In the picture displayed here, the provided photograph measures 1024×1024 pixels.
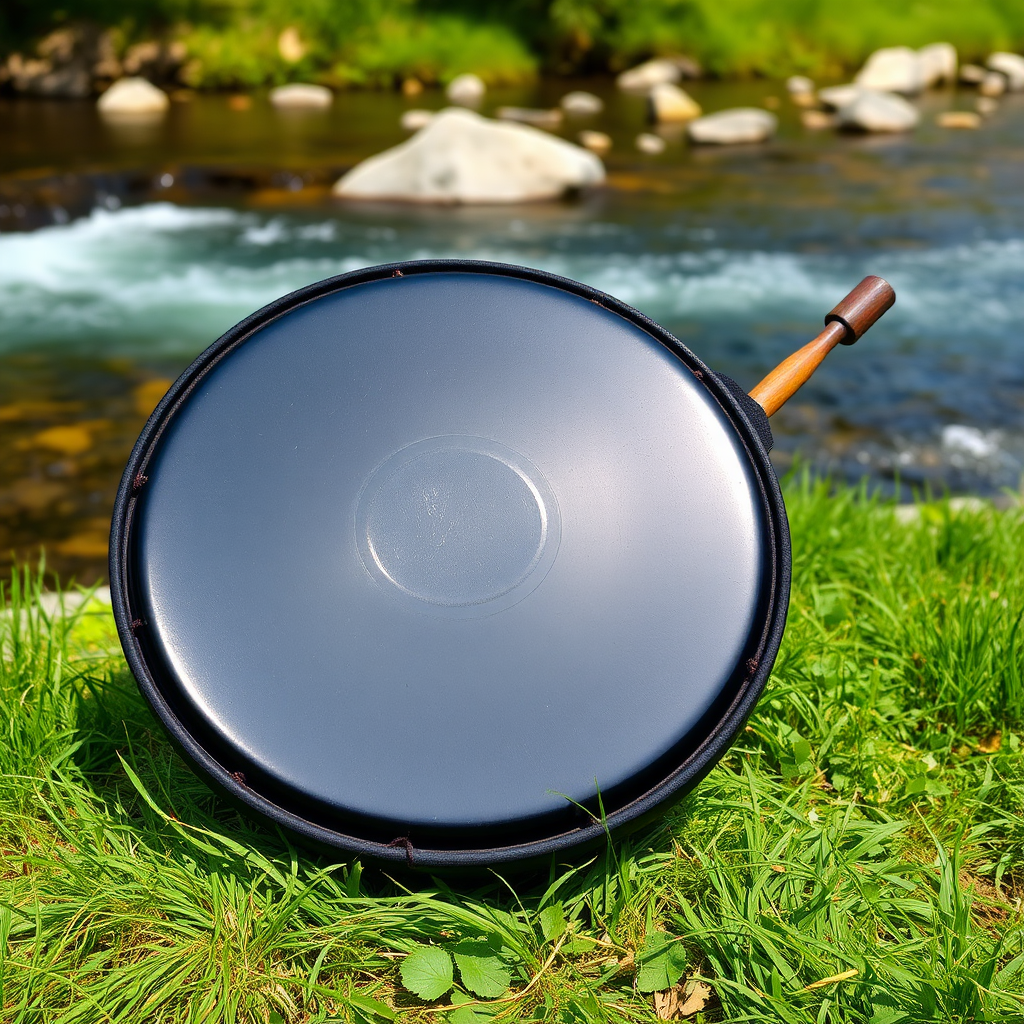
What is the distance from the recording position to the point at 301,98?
13.2 meters

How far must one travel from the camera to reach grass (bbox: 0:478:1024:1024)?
1359mm

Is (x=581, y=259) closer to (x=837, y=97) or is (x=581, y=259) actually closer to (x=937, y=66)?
(x=837, y=97)

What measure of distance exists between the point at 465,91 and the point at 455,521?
13.7 metres

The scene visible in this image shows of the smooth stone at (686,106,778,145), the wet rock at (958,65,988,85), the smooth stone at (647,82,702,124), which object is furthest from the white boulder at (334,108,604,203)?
the wet rock at (958,65,988,85)

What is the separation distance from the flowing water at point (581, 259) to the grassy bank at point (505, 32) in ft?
8.72

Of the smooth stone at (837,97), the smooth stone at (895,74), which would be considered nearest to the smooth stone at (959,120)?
the smooth stone at (837,97)

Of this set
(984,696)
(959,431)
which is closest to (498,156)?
(959,431)

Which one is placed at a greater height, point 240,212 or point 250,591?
point 250,591

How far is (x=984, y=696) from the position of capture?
1.92 m

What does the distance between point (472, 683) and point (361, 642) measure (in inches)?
6.4

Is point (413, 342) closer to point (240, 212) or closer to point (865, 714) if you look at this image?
point (865, 714)

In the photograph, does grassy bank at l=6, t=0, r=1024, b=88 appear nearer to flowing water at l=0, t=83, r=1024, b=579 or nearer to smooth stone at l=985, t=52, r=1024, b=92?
smooth stone at l=985, t=52, r=1024, b=92

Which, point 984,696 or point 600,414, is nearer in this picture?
point 600,414

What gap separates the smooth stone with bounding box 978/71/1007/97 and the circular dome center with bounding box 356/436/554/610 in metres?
15.2
